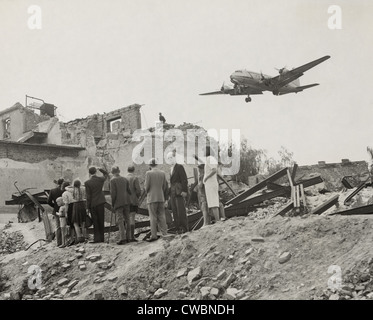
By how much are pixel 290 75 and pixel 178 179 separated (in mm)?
10596

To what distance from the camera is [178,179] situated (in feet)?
31.0

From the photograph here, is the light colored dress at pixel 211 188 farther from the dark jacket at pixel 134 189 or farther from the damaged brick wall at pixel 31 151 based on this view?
the damaged brick wall at pixel 31 151

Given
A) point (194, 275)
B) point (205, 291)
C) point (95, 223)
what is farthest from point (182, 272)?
point (95, 223)

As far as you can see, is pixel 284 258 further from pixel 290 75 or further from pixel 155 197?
pixel 290 75

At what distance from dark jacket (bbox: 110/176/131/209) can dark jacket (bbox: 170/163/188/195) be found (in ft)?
2.88

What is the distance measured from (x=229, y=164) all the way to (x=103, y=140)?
7.25 meters

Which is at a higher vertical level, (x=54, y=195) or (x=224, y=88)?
(x=224, y=88)

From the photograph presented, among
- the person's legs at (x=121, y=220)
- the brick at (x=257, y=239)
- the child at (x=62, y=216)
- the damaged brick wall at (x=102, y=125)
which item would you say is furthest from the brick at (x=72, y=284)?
the damaged brick wall at (x=102, y=125)

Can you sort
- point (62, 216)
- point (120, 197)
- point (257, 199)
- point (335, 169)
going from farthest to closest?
1. point (335, 169)
2. point (257, 199)
3. point (62, 216)
4. point (120, 197)
